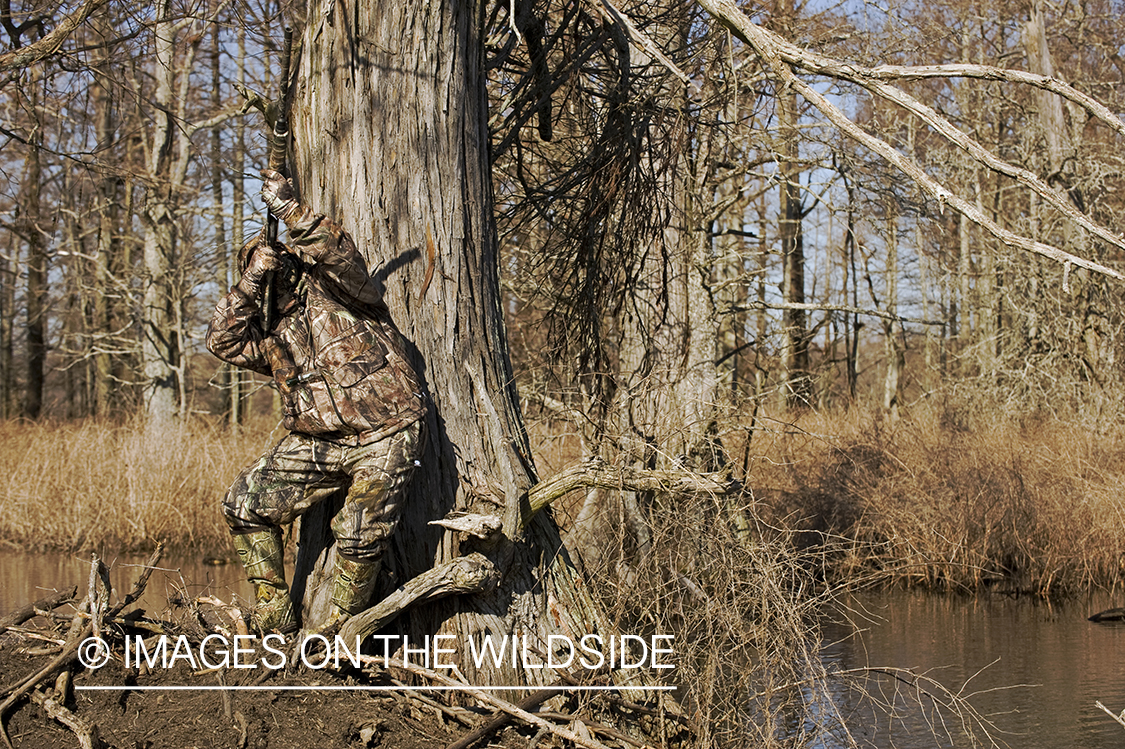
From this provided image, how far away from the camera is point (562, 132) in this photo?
9.84 meters

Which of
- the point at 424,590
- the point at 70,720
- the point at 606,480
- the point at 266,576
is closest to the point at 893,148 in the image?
the point at 606,480

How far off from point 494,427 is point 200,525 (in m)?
8.00

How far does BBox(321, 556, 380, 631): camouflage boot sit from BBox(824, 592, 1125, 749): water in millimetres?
2270

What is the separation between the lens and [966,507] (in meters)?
10.2

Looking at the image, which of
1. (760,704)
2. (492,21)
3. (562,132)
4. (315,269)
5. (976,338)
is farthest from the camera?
(976,338)

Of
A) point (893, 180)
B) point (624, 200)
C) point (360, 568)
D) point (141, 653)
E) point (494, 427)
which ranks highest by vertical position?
point (893, 180)

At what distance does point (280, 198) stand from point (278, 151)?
522mm

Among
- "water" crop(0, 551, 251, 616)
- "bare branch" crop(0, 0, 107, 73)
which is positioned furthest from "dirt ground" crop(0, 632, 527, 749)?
"water" crop(0, 551, 251, 616)

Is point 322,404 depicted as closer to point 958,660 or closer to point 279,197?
point 279,197

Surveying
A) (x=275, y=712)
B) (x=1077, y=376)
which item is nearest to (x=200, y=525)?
(x=275, y=712)

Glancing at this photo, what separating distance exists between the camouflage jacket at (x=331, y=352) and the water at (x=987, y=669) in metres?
2.45

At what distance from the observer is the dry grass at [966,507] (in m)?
10.0

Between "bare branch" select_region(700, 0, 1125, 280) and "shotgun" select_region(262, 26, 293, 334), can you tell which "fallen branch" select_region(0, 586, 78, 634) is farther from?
"bare branch" select_region(700, 0, 1125, 280)

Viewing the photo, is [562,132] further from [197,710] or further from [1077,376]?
[1077,376]
